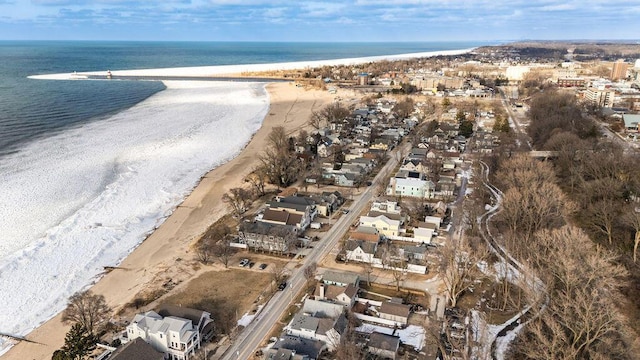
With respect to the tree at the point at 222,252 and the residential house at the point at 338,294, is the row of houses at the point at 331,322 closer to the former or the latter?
the residential house at the point at 338,294

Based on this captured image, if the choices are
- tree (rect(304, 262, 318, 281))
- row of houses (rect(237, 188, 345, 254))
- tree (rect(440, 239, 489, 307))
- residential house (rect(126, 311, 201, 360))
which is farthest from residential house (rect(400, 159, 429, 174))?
residential house (rect(126, 311, 201, 360))

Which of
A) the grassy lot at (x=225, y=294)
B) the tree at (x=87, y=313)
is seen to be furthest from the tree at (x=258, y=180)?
the tree at (x=87, y=313)

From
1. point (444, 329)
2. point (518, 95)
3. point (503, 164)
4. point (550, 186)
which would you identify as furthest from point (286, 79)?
point (444, 329)

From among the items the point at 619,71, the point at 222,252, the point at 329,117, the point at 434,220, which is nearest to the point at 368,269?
the point at 434,220

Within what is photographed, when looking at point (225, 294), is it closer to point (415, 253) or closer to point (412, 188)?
point (415, 253)

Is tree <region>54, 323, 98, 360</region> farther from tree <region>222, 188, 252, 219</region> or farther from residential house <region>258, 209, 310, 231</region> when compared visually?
tree <region>222, 188, 252, 219</region>
